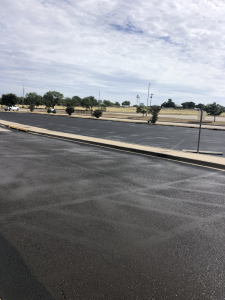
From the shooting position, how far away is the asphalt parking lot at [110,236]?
3.43m

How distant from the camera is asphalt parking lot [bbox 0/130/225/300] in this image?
3.43 metres

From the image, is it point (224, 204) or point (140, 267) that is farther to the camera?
point (224, 204)

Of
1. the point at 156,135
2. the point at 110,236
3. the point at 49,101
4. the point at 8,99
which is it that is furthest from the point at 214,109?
the point at 49,101

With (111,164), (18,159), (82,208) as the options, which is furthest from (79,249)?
(18,159)

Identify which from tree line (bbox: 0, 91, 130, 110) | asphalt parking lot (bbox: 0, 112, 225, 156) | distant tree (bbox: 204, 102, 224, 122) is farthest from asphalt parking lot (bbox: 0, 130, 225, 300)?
tree line (bbox: 0, 91, 130, 110)

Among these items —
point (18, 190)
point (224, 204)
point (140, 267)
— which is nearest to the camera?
point (140, 267)

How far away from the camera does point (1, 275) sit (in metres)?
3.58

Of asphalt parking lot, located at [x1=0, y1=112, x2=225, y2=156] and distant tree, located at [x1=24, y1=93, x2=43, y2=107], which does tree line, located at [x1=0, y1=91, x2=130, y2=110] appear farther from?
asphalt parking lot, located at [x1=0, y1=112, x2=225, y2=156]

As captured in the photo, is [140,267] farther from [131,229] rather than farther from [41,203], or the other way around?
[41,203]

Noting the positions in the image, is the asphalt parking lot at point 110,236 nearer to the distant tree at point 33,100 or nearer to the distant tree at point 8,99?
the distant tree at point 8,99

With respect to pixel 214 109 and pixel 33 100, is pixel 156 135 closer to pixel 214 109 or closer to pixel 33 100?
pixel 214 109

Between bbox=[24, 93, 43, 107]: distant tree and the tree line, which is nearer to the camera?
the tree line

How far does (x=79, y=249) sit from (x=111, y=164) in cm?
691

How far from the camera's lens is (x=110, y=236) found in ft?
15.6
